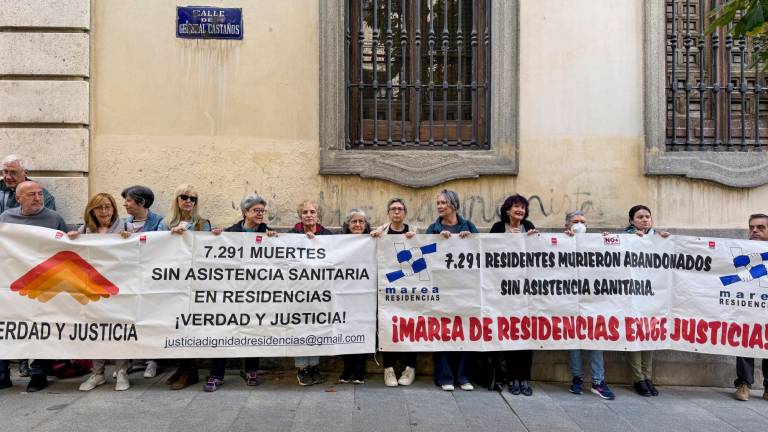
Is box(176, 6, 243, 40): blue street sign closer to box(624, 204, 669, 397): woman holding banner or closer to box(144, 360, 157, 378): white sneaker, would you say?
box(144, 360, 157, 378): white sneaker

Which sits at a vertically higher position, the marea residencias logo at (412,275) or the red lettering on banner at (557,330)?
the marea residencias logo at (412,275)

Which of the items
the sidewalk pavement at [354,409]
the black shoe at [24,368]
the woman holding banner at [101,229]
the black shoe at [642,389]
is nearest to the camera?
the sidewalk pavement at [354,409]

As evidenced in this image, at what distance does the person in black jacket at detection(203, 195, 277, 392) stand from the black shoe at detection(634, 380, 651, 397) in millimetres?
3467

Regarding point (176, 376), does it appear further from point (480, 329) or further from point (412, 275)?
Result: point (480, 329)

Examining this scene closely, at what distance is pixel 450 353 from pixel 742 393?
2.60 metres

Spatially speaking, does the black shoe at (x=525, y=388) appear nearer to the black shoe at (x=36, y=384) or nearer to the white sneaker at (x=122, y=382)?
the white sneaker at (x=122, y=382)

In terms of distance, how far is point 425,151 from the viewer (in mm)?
5508

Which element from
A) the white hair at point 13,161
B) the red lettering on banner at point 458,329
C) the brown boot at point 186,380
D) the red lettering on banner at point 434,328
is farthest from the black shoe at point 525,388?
the white hair at point 13,161

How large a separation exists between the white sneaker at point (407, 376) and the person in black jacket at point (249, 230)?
1310mm

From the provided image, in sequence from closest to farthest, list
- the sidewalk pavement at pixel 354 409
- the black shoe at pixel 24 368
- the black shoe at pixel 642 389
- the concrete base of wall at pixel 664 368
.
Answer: the sidewalk pavement at pixel 354 409 < the black shoe at pixel 642 389 < the black shoe at pixel 24 368 < the concrete base of wall at pixel 664 368

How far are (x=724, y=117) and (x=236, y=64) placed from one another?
5.25 metres

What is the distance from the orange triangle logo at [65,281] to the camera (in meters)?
4.43

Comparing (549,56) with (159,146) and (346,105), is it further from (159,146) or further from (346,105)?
(159,146)

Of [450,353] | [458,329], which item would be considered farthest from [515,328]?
[450,353]
